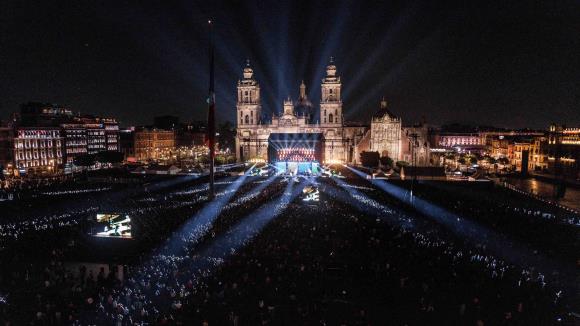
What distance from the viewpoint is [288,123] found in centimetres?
8275

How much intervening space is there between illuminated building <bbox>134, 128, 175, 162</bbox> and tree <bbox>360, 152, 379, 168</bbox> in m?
44.4

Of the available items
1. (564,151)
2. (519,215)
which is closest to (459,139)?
(564,151)

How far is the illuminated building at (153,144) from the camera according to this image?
84.2 m

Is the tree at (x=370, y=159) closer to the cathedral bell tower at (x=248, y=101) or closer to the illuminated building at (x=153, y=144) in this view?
the cathedral bell tower at (x=248, y=101)

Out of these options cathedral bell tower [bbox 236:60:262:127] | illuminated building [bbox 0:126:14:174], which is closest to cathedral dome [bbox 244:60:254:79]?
cathedral bell tower [bbox 236:60:262:127]

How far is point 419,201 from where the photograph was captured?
108 feet

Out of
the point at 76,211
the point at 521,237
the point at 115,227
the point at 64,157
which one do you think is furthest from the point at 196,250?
the point at 64,157

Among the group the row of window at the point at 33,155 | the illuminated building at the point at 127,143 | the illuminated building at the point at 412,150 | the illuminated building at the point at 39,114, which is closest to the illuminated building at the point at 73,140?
the row of window at the point at 33,155

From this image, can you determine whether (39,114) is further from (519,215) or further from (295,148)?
(519,215)

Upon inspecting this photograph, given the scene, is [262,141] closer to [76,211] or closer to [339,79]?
[339,79]

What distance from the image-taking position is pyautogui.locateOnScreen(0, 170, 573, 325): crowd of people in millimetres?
12188

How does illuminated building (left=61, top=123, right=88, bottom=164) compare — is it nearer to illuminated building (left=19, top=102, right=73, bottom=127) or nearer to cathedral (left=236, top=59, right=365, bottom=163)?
illuminated building (left=19, top=102, right=73, bottom=127)

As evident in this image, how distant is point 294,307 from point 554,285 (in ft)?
31.6

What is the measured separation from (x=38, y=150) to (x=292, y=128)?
44770 millimetres
